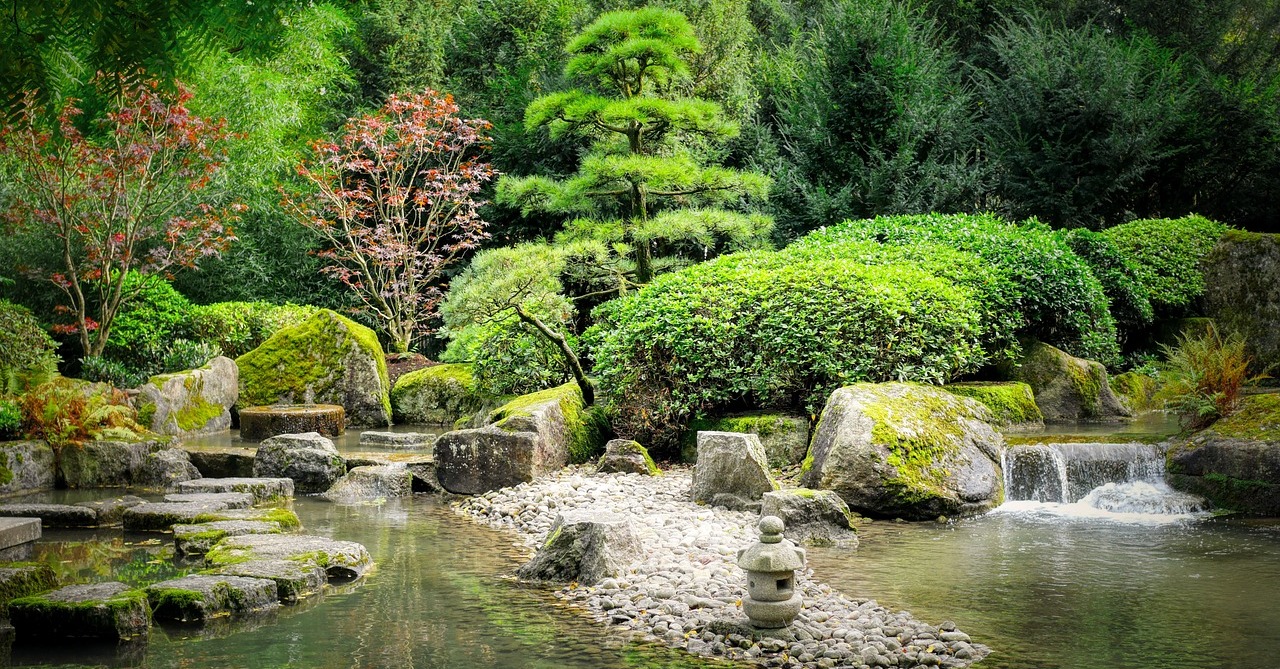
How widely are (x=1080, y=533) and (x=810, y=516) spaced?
6.07 ft

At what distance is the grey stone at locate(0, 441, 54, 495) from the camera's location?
8.25 meters

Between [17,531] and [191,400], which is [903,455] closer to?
[17,531]

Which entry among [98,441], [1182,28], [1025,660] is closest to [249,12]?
[1025,660]

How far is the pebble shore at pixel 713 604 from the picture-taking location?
421 centimetres

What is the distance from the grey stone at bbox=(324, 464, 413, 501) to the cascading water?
4687mm

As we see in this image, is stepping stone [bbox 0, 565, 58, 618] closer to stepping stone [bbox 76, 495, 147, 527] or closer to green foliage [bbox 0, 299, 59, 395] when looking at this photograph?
stepping stone [bbox 76, 495, 147, 527]

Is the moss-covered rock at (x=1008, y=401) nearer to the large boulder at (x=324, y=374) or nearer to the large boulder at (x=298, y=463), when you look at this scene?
the large boulder at (x=298, y=463)

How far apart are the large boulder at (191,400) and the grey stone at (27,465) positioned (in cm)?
139

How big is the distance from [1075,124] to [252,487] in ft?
41.1

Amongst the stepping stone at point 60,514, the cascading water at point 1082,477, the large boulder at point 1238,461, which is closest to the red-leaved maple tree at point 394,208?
the stepping stone at point 60,514

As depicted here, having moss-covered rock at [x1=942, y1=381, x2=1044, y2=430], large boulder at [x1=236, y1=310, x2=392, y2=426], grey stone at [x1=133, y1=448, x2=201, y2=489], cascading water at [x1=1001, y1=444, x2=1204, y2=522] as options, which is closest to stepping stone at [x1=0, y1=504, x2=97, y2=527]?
grey stone at [x1=133, y1=448, x2=201, y2=489]

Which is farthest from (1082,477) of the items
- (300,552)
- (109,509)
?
(109,509)

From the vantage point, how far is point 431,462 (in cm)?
857

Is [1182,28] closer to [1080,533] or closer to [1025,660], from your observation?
[1080,533]
